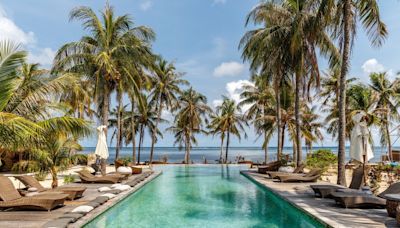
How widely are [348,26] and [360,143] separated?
4.16 metres

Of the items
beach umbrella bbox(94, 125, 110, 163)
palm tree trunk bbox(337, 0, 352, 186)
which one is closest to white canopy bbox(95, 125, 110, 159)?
beach umbrella bbox(94, 125, 110, 163)

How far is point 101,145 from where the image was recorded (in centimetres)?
1451

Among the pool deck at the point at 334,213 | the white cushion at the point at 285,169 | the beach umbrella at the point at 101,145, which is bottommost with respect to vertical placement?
the pool deck at the point at 334,213

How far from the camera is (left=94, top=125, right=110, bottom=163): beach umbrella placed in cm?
1437

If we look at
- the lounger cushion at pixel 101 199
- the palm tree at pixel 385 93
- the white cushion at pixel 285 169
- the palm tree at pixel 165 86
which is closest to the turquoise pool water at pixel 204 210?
the lounger cushion at pixel 101 199

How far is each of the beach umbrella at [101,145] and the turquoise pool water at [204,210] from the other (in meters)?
2.77

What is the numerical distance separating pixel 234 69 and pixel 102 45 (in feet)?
44.5

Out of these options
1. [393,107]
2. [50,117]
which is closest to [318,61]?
[50,117]

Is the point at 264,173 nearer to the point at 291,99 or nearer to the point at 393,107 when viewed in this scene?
the point at 291,99

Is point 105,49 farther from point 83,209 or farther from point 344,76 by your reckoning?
point 344,76

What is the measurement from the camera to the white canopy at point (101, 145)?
14367 millimetres

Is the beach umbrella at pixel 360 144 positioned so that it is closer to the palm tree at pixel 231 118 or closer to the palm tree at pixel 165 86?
the palm tree at pixel 165 86

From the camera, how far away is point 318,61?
50.9 feet

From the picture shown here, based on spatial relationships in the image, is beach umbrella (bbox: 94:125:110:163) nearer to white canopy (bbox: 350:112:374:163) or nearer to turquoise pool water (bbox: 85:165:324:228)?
turquoise pool water (bbox: 85:165:324:228)
